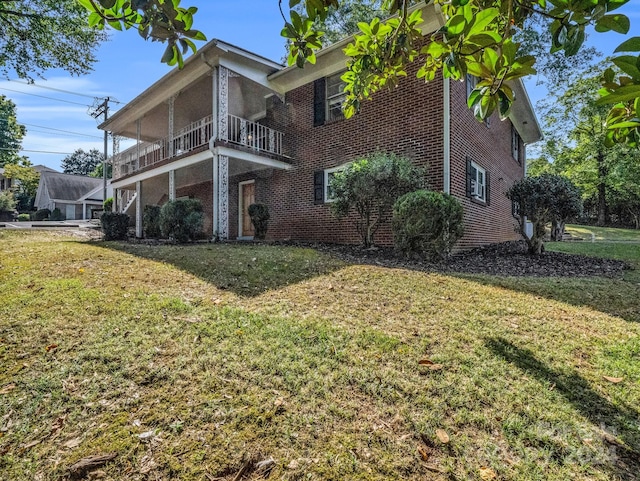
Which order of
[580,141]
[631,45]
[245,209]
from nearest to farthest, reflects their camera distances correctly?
[631,45]
[245,209]
[580,141]

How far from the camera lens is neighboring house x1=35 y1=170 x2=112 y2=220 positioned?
35.3 meters

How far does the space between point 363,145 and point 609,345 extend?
23.9 feet

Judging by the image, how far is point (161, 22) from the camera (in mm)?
1698

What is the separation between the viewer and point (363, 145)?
9266 millimetres

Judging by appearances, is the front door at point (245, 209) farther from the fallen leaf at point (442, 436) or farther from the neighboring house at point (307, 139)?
the fallen leaf at point (442, 436)

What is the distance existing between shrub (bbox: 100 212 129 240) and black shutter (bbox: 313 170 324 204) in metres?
6.19

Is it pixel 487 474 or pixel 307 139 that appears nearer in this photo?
pixel 487 474

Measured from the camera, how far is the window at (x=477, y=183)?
8.93 metres

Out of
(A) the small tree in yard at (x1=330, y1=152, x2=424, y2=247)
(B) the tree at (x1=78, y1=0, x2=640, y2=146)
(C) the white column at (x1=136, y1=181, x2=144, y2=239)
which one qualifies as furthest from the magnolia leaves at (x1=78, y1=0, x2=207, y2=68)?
(C) the white column at (x1=136, y1=181, x2=144, y2=239)

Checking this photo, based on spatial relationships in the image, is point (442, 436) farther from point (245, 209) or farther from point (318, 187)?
point (245, 209)

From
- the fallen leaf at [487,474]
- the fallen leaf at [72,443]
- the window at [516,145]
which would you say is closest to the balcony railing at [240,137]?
the fallen leaf at [72,443]

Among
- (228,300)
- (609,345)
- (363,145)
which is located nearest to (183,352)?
(228,300)

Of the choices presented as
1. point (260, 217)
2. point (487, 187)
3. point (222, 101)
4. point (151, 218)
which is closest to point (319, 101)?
point (222, 101)

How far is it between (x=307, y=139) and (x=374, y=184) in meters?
4.00
